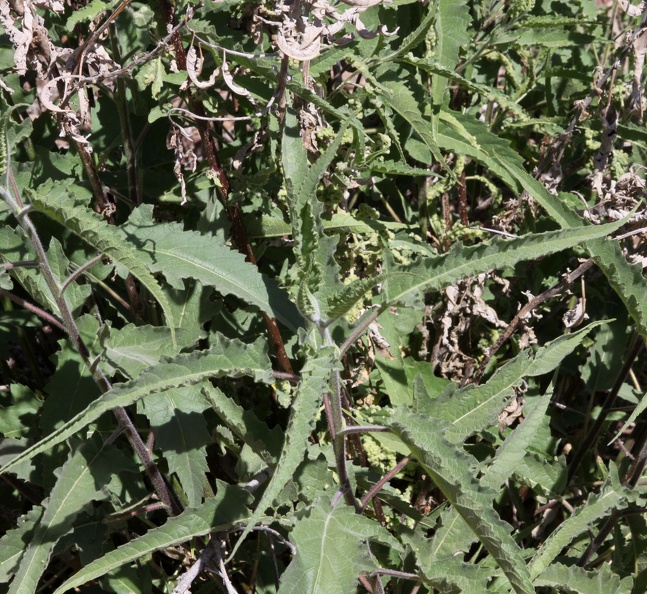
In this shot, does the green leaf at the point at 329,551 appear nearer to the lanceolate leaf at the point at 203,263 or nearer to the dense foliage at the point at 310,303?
the dense foliage at the point at 310,303

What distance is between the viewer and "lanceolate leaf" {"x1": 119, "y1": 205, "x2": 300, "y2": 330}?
184cm

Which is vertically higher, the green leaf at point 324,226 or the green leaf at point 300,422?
the green leaf at point 324,226

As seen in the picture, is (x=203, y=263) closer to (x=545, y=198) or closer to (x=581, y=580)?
(x=545, y=198)

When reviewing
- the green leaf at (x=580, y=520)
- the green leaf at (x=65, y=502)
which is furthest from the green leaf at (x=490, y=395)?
the green leaf at (x=65, y=502)

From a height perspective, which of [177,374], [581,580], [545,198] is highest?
[545,198]

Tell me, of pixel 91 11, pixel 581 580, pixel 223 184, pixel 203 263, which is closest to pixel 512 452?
pixel 581 580

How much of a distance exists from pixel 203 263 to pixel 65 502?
631 mm

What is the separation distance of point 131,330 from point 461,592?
0.98 meters

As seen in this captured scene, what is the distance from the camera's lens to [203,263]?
1.92 m

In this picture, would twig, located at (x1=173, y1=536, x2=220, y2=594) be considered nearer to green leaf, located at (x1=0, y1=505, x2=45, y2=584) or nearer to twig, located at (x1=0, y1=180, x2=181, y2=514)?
twig, located at (x1=0, y1=180, x2=181, y2=514)

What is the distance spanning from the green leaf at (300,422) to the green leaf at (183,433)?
19.7 inches

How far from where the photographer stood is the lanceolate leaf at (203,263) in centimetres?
184

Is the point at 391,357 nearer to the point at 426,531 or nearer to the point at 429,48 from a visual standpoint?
the point at 426,531

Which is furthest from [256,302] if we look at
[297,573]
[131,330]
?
[297,573]
